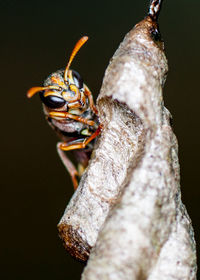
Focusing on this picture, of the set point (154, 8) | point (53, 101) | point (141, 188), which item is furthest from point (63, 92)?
point (141, 188)

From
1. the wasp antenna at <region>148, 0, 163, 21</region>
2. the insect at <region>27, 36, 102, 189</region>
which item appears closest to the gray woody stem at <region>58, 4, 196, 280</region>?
the wasp antenna at <region>148, 0, 163, 21</region>

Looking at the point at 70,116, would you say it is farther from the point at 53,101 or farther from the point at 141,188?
the point at 141,188

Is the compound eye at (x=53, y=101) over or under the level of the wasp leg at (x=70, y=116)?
over

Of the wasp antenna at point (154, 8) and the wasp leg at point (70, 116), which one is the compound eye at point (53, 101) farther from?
the wasp antenna at point (154, 8)

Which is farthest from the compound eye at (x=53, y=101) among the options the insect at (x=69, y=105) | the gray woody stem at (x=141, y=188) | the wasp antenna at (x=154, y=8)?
the wasp antenna at (x=154, y=8)

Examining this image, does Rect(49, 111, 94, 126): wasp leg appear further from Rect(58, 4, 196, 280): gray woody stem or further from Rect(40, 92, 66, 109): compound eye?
Rect(58, 4, 196, 280): gray woody stem
